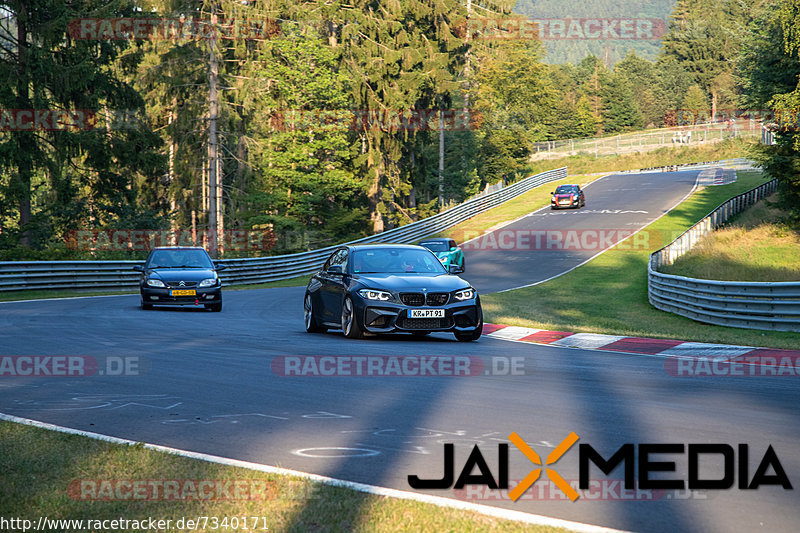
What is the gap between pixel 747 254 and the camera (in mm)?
32625

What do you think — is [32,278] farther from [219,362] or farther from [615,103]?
[615,103]

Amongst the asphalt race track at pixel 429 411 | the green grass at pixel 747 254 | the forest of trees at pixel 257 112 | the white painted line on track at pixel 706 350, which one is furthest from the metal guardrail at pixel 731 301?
the forest of trees at pixel 257 112

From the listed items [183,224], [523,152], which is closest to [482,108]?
[523,152]

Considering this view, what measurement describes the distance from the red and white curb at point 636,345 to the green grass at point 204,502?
835cm

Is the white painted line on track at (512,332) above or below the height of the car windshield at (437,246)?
below

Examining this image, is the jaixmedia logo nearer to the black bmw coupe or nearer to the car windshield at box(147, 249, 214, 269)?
the black bmw coupe

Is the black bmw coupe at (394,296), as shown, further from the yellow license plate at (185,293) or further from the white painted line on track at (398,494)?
the yellow license plate at (185,293)

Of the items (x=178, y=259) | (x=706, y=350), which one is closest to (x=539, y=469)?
(x=706, y=350)

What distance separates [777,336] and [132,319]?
1257 centimetres

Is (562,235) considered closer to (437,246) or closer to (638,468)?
(437,246)

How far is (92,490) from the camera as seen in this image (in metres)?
4.82

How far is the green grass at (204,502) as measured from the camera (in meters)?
4.23

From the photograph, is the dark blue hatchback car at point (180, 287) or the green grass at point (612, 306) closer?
the green grass at point (612, 306)

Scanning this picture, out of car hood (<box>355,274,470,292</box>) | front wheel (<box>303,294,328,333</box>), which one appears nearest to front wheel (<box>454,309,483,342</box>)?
car hood (<box>355,274,470,292</box>)
